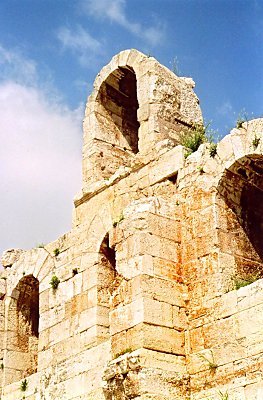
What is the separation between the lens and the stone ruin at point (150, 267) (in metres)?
10.0

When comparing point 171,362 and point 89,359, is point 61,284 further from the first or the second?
point 171,362

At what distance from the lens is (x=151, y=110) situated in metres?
13.1

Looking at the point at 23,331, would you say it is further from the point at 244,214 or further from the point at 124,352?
the point at 244,214

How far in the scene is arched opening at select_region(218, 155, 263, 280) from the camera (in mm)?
11000

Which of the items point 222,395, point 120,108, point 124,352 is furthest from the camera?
point 120,108

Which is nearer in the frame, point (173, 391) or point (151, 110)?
point (173, 391)

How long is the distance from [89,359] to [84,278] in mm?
1606

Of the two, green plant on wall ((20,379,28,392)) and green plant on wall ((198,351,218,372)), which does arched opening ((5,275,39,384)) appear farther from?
green plant on wall ((198,351,218,372))

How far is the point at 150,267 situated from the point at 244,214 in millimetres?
1816

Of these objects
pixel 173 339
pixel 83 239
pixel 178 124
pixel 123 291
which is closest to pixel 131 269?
pixel 123 291

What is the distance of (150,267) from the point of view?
34.8 ft

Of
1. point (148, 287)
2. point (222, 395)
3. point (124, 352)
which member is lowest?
point (222, 395)

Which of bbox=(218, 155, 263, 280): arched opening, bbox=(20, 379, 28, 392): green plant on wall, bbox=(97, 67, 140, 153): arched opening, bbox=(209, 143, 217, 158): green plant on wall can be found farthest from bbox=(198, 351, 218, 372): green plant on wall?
bbox=(97, 67, 140, 153): arched opening

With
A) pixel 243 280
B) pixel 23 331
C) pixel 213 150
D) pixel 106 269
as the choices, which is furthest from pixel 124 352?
pixel 23 331
